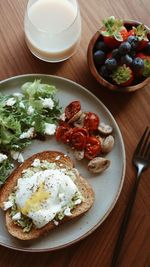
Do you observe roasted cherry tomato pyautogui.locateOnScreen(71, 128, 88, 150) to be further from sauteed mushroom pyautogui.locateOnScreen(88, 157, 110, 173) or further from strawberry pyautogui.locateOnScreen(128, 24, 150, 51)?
strawberry pyautogui.locateOnScreen(128, 24, 150, 51)

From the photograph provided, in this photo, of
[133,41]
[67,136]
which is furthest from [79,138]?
[133,41]

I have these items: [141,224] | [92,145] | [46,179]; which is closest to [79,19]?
[92,145]

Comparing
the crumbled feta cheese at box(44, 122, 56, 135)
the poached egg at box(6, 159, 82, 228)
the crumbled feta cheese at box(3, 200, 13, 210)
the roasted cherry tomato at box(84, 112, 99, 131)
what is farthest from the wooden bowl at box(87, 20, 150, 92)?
the crumbled feta cheese at box(3, 200, 13, 210)

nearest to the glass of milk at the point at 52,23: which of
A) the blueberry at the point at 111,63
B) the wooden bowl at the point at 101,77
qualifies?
the wooden bowl at the point at 101,77

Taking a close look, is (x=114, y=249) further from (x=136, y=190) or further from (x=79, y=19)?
(x=79, y=19)

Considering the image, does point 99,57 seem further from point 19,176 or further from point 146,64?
point 19,176
